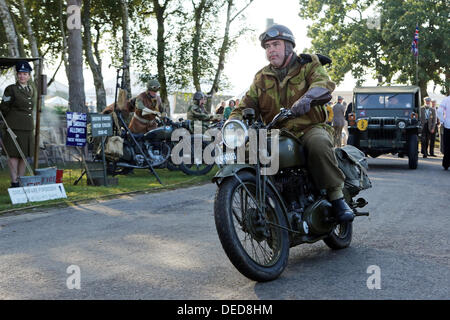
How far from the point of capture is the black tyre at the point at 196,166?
43.9 feet

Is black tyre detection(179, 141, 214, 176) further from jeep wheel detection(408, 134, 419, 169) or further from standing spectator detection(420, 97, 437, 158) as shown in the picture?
standing spectator detection(420, 97, 437, 158)

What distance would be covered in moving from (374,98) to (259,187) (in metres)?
13.8

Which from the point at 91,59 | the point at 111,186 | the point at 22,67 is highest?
the point at 91,59

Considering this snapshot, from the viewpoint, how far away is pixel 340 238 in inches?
211

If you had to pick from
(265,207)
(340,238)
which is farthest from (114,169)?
(265,207)

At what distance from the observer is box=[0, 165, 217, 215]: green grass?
8820 mm

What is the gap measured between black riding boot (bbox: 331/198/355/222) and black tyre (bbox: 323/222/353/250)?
0.45 metres

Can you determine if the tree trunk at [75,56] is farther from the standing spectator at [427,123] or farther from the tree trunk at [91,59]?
the standing spectator at [427,123]

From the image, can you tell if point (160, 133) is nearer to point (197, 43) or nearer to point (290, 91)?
point (290, 91)

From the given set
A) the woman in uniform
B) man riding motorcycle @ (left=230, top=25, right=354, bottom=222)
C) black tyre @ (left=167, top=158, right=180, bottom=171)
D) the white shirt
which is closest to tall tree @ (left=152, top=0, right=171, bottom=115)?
black tyre @ (left=167, top=158, right=180, bottom=171)

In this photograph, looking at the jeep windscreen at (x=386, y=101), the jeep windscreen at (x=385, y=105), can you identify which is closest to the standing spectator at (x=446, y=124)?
the jeep windscreen at (x=385, y=105)

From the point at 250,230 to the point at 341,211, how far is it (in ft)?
3.09

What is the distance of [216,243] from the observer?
5645 mm
